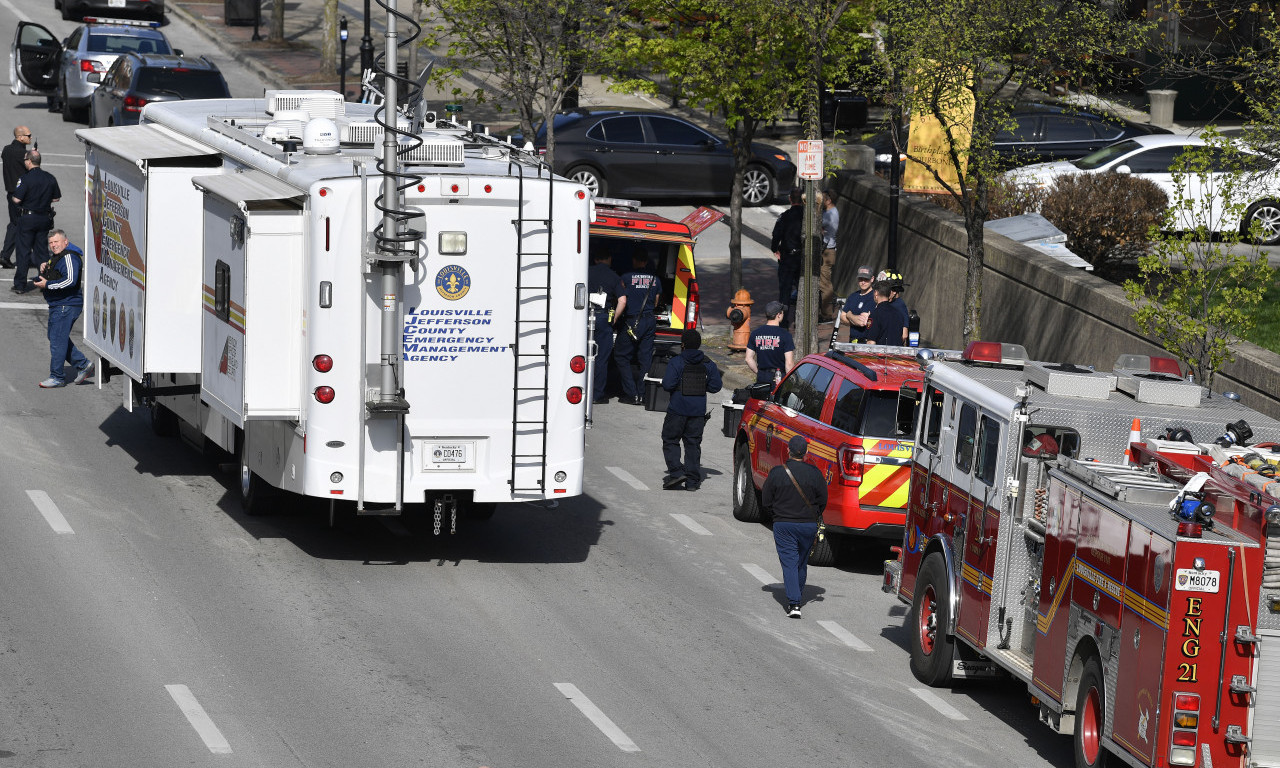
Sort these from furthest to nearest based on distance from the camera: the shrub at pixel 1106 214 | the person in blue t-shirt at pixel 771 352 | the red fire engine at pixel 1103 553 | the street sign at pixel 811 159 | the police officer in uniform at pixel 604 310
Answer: the shrub at pixel 1106 214 → the police officer in uniform at pixel 604 310 → the street sign at pixel 811 159 → the person in blue t-shirt at pixel 771 352 → the red fire engine at pixel 1103 553

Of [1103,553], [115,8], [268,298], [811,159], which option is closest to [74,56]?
[115,8]

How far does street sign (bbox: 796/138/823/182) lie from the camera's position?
21031mm

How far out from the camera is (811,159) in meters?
21.1

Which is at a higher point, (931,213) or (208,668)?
(931,213)

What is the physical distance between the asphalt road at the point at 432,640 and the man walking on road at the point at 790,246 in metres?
7.28

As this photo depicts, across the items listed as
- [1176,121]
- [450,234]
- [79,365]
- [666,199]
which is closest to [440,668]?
[450,234]

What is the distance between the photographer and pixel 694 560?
51.4 feet

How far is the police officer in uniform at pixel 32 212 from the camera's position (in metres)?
23.8

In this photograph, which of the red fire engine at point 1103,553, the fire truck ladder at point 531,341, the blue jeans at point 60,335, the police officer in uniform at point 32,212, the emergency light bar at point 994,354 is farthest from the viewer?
the police officer in uniform at point 32,212

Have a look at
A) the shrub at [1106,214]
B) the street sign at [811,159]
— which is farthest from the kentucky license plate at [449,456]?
the shrub at [1106,214]

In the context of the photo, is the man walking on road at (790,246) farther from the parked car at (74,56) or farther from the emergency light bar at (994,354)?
the parked car at (74,56)

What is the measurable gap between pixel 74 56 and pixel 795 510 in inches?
1023

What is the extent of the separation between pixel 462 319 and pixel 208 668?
367cm

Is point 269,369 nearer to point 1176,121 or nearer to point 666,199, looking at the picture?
point 666,199
